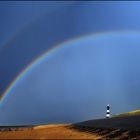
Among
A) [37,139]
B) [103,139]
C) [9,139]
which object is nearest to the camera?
[103,139]

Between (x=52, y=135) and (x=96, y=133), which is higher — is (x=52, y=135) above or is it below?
above

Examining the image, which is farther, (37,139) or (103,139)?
(37,139)

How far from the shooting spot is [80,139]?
2230cm

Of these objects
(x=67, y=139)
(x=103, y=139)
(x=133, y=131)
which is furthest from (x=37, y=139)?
(x=133, y=131)

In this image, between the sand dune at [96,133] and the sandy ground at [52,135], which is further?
the sandy ground at [52,135]

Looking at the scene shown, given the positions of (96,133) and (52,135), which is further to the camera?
(96,133)

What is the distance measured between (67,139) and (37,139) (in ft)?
8.98

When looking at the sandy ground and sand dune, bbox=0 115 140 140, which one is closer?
sand dune, bbox=0 115 140 140

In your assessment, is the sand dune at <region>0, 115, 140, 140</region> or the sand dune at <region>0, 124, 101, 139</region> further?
the sand dune at <region>0, 124, 101, 139</region>

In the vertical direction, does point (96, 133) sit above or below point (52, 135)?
below

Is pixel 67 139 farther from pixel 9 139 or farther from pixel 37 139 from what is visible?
pixel 9 139

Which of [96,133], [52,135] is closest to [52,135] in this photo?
[52,135]

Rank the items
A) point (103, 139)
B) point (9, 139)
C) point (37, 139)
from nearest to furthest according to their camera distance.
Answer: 1. point (103, 139)
2. point (37, 139)
3. point (9, 139)

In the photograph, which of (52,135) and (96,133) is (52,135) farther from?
(96,133)
